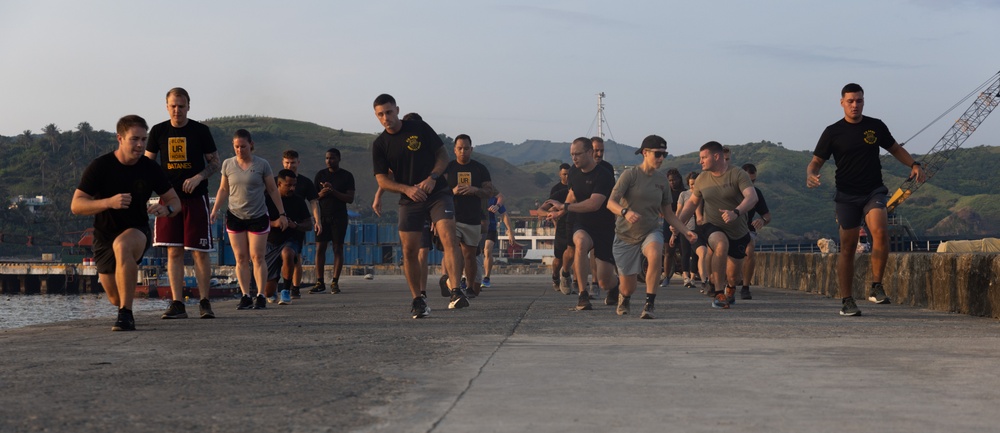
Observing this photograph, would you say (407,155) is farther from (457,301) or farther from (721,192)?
(721,192)

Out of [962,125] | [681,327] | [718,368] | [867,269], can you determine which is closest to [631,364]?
[718,368]

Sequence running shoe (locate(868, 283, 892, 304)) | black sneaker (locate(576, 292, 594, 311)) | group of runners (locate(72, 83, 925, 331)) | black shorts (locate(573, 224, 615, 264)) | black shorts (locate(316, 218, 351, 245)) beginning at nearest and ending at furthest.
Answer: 1. group of runners (locate(72, 83, 925, 331))
2. running shoe (locate(868, 283, 892, 304))
3. black sneaker (locate(576, 292, 594, 311))
4. black shorts (locate(573, 224, 615, 264))
5. black shorts (locate(316, 218, 351, 245))

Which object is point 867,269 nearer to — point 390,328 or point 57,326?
point 390,328

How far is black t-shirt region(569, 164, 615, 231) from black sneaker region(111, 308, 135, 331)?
467cm

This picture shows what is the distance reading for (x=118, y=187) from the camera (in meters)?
8.27

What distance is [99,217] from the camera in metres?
8.14

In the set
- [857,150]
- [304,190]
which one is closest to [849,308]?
[857,150]

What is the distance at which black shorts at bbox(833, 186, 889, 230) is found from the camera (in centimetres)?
982

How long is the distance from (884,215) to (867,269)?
333 cm

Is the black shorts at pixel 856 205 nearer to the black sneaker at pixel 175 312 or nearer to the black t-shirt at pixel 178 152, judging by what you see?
the black t-shirt at pixel 178 152

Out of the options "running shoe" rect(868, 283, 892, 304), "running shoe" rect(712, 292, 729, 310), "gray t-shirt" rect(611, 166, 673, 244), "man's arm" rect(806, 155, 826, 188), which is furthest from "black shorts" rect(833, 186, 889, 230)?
"running shoe" rect(712, 292, 729, 310)

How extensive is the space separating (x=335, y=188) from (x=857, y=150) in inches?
298

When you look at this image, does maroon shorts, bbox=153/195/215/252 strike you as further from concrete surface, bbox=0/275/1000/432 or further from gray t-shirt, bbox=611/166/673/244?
gray t-shirt, bbox=611/166/673/244

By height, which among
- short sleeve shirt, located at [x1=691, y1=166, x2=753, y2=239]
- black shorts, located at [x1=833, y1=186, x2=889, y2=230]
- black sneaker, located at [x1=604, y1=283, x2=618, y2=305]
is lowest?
black sneaker, located at [x1=604, y1=283, x2=618, y2=305]
